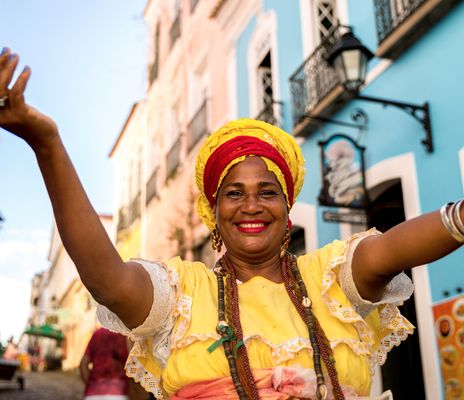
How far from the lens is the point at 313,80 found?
7.87 metres

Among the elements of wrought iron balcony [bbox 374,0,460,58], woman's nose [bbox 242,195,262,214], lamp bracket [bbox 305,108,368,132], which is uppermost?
wrought iron balcony [bbox 374,0,460,58]

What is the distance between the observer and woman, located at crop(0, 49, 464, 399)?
1.58 m

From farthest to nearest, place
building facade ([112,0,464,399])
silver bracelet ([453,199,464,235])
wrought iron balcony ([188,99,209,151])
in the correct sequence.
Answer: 1. wrought iron balcony ([188,99,209,151])
2. building facade ([112,0,464,399])
3. silver bracelet ([453,199,464,235])

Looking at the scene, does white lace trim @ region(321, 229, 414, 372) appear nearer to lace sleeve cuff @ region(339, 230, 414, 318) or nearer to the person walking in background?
lace sleeve cuff @ region(339, 230, 414, 318)

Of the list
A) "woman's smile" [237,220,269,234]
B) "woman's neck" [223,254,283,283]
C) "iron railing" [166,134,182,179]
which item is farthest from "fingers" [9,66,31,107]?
"iron railing" [166,134,182,179]

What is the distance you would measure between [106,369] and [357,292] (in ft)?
13.5

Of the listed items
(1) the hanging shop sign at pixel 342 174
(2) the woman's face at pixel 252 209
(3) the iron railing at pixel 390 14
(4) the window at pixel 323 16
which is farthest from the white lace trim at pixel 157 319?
(4) the window at pixel 323 16

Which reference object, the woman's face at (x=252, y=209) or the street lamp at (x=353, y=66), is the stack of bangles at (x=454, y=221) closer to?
the woman's face at (x=252, y=209)

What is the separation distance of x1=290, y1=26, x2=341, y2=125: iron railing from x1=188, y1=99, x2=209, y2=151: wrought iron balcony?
418cm

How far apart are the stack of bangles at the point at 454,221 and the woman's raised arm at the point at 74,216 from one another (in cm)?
87

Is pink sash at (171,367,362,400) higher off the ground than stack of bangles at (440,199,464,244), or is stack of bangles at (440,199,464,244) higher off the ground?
stack of bangles at (440,199,464,244)

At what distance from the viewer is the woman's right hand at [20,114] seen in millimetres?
1283

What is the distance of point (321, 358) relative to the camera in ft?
5.87

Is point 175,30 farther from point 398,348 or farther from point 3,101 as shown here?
point 3,101
